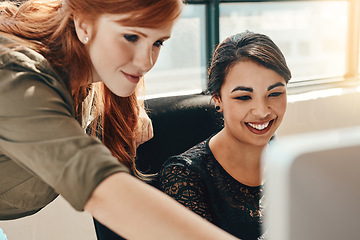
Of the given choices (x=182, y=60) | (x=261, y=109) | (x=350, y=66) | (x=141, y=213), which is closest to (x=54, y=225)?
(x=261, y=109)

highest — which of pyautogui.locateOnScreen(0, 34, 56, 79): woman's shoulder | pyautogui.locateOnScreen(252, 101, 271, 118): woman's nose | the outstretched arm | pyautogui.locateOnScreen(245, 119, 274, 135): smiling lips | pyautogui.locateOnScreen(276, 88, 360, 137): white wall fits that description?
pyautogui.locateOnScreen(0, 34, 56, 79): woman's shoulder

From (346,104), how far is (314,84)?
32 centimetres

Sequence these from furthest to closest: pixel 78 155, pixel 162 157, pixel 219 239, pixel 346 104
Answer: pixel 346 104 → pixel 162 157 → pixel 78 155 → pixel 219 239

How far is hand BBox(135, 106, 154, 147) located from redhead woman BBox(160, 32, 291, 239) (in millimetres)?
98

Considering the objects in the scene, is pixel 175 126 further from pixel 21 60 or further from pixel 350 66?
pixel 350 66

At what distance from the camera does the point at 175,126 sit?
4.66ft

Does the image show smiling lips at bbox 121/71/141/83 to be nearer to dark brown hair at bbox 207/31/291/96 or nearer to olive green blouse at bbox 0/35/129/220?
olive green blouse at bbox 0/35/129/220

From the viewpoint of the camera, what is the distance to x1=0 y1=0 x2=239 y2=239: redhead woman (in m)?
0.53

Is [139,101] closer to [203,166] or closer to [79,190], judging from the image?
[203,166]

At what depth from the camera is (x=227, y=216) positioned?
4.20 ft

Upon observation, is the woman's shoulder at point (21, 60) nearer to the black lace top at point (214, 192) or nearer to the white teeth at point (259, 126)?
the black lace top at point (214, 192)

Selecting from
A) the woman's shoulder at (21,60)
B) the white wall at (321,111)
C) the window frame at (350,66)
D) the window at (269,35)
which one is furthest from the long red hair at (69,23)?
the window frame at (350,66)

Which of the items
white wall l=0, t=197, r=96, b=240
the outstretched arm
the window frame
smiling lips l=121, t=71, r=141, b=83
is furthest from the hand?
the window frame

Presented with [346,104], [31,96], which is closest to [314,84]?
[346,104]
